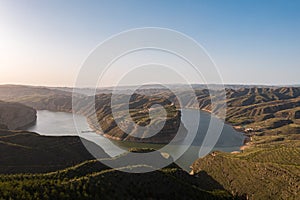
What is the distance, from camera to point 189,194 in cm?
3116

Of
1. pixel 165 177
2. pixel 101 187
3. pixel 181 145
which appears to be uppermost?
pixel 101 187

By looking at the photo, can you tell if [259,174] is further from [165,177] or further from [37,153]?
[37,153]

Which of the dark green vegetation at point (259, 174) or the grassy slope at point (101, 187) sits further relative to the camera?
the dark green vegetation at point (259, 174)

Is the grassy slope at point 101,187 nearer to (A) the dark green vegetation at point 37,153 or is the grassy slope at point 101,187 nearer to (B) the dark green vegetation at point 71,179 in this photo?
(B) the dark green vegetation at point 71,179

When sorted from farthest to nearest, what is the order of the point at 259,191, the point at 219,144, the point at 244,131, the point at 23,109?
1. the point at 23,109
2. the point at 244,131
3. the point at 219,144
4. the point at 259,191

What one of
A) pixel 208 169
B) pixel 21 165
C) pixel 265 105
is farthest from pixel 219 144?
pixel 265 105

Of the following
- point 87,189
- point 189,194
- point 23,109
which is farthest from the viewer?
point 23,109

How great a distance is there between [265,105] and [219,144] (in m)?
84.6

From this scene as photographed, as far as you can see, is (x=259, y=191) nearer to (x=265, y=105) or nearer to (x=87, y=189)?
(x=87, y=189)

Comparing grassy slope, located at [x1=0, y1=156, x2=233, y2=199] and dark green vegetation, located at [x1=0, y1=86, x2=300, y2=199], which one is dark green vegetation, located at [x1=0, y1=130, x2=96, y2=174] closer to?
dark green vegetation, located at [x1=0, y1=86, x2=300, y2=199]

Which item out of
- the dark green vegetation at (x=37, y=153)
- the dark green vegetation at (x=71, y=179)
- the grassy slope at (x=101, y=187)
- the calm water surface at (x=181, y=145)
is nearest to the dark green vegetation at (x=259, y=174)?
the dark green vegetation at (x=71, y=179)

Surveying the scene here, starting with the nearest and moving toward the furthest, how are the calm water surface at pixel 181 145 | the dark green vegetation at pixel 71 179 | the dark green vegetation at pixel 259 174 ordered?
the dark green vegetation at pixel 71 179 → the dark green vegetation at pixel 259 174 → the calm water surface at pixel 181 145

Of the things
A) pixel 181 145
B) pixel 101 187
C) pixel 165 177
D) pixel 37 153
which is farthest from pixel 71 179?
pixel 181 145

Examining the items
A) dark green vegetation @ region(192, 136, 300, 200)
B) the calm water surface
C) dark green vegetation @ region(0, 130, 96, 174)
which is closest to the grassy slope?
dark green vegetation @ region(0, 130, 96, 174)
